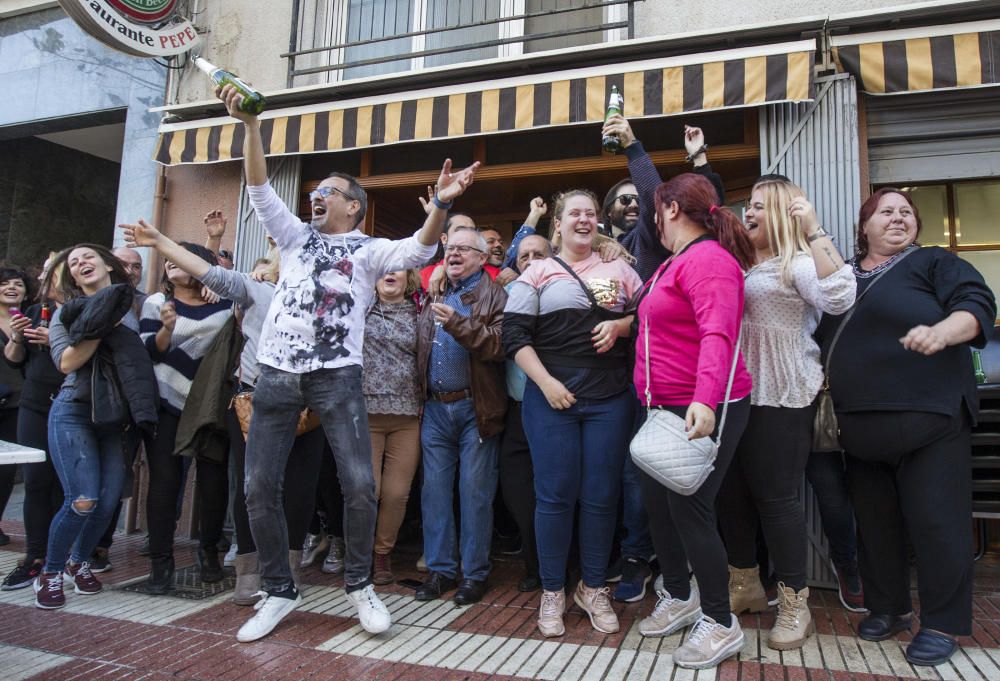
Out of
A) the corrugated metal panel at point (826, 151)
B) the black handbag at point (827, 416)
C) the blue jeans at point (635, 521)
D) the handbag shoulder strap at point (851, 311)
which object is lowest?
the blue jeans at point (635, 521)

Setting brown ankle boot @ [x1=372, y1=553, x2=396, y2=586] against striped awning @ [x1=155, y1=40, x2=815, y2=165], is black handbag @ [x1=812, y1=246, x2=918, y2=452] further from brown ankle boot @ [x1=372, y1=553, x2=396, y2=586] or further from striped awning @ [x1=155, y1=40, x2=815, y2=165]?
brown ankle boot @ [x1=372, y1=553, x2=396, y2=586]

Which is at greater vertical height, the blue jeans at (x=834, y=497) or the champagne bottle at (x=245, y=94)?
the champagne bottle at (x=245, y=94)

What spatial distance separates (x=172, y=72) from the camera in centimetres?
632

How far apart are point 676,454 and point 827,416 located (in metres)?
1.02

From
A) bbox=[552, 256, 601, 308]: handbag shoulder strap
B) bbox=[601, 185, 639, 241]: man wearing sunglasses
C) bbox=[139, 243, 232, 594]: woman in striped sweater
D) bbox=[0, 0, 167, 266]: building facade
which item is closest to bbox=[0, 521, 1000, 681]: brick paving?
bbox=[139, 243, 232, 594]: woman in striped sweater

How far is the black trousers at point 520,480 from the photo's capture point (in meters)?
3.72

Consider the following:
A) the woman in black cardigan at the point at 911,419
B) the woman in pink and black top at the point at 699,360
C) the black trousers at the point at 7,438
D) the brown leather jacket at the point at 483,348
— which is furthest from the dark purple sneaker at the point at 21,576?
the woman in black cardigan at the point at 911,419

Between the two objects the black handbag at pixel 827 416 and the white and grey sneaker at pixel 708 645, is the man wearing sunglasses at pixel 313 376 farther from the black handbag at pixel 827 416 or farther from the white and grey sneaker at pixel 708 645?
the black handbag at pixel 827 416

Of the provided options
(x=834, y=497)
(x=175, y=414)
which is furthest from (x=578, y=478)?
(x=175, y=414)

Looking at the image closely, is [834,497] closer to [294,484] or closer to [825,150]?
[825,150]

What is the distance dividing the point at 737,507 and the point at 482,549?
1.34 meters

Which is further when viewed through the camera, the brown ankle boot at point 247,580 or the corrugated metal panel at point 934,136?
the corrugated metal panel at point 934,136

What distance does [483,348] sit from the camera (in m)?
3.58

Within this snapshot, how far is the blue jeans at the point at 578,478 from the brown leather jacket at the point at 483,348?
1.62ft
